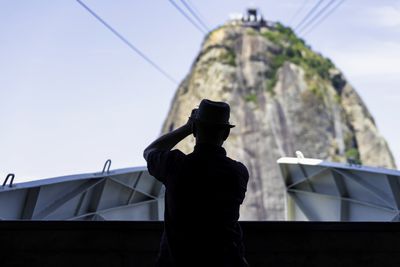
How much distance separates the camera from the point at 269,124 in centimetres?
4750

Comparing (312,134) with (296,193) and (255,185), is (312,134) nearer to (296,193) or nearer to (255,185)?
(255,185)

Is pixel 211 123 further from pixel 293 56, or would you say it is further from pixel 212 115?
pixel 293 56

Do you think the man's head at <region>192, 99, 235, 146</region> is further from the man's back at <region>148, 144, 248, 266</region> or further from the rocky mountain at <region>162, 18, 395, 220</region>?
the rocky mountain at <region>162, 18, 395, 220</region>

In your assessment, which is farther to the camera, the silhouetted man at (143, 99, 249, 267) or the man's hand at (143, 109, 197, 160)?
the man's hand at (143, 109, 197, 160)

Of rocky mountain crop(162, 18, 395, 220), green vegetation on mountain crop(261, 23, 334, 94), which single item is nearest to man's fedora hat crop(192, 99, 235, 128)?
rocky mountain crop(162, 18, 395, 220)
